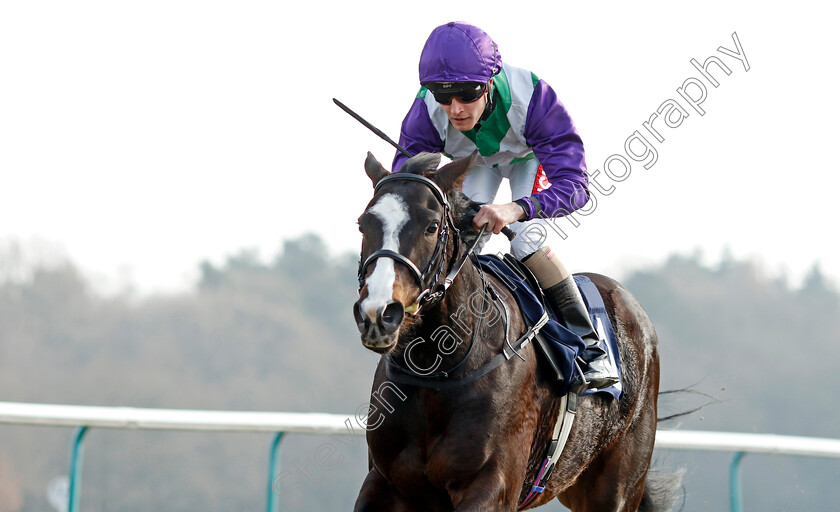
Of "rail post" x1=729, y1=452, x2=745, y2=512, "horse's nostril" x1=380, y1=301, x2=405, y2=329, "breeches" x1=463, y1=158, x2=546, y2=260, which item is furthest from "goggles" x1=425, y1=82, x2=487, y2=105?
"rail post" x1=729, y1=452, x2=745, y2=512

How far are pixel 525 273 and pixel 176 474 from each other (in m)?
34.3

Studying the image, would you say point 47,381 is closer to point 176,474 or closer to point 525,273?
point 176,474

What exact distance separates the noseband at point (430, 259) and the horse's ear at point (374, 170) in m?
0.08

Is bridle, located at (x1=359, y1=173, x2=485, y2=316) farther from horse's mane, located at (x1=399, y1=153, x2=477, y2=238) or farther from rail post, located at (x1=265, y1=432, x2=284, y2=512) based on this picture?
rail post, located at (x1=265, y1=432, x2=284, y2=512)

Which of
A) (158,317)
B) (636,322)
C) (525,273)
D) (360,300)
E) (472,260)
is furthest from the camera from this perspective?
(158,317)

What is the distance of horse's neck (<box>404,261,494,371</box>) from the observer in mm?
3066

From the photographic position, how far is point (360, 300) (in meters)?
2.61

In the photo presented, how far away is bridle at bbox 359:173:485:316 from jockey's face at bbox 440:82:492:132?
44 cm

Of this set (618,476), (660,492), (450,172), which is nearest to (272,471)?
(618,476)

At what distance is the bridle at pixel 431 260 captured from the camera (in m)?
2.76

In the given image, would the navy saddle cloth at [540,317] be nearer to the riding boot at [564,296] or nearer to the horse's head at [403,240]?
the riding boot at [564,296]

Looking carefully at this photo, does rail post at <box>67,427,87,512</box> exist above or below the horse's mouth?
below

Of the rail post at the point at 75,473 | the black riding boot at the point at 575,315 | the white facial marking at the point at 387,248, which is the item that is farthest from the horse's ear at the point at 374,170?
the rail post at the point at 75,473

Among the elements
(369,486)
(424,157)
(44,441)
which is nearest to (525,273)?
(424,157)
